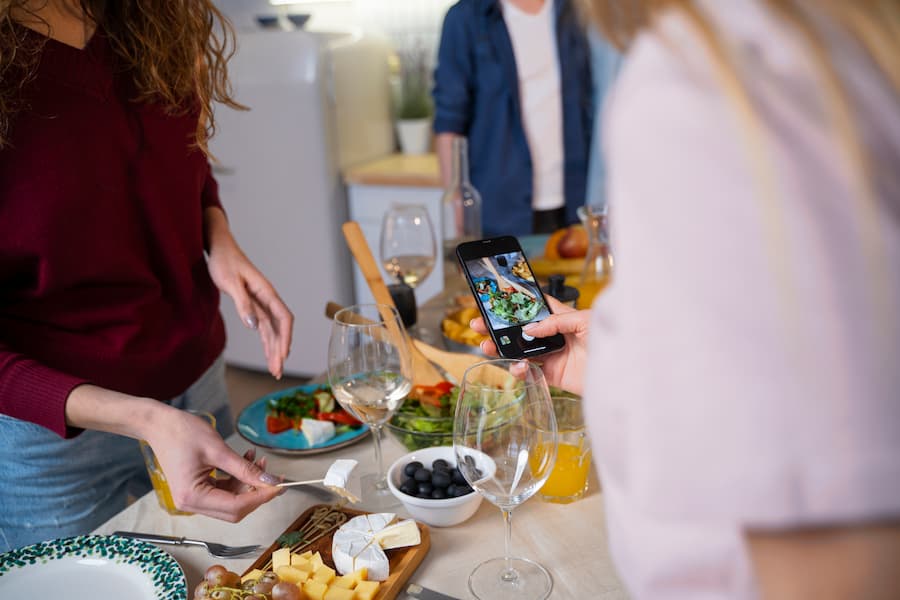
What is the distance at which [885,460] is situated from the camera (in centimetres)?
37

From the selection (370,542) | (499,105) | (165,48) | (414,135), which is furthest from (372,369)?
(414,135)

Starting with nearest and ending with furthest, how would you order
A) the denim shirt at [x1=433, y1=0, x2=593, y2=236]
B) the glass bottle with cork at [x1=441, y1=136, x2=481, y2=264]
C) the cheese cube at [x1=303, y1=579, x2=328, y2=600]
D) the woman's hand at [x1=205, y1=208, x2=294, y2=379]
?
the cheese cube at [x1=303, y1=579, x2=328, y2=600]
the woman's hand at [x1=205, y1=208, x2=294, y2=379]
the glass bottle with cork at [x1=441, y1=136, x2=481, y2=264]
the denim shirt at [x1=433, y1=0, x2=593, y2=236]

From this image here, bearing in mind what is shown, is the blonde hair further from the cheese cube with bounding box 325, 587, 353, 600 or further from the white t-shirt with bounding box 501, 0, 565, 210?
the white t-shirt with bounding box 501, 0, 565, 210

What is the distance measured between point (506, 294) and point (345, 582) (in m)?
0.45

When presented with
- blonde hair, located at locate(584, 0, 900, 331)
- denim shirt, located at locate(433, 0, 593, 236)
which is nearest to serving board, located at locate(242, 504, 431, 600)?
→ blonde hair, located at locate(584, 0, 900, 331)

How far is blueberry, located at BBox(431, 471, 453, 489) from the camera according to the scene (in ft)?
3.05

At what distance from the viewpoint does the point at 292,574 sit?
0.79 metres

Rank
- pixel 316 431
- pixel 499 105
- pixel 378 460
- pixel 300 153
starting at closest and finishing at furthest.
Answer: pixel 378 460 < pixel 316 431 < pixel 499 105 < pixel 300 153

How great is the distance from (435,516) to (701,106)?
2.19 ft

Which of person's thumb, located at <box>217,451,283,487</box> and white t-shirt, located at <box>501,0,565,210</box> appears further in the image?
white t-shirt, located at <box>501,0,565,210</box>

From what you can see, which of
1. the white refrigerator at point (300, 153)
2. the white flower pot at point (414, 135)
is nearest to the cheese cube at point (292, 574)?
the white refrigerator at point (300, 153)

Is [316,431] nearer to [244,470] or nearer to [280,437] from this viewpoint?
[280,437]

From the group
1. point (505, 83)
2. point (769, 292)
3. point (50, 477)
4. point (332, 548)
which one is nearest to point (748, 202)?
point (769, 292)

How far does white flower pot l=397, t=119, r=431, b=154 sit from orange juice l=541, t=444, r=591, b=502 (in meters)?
2.62
